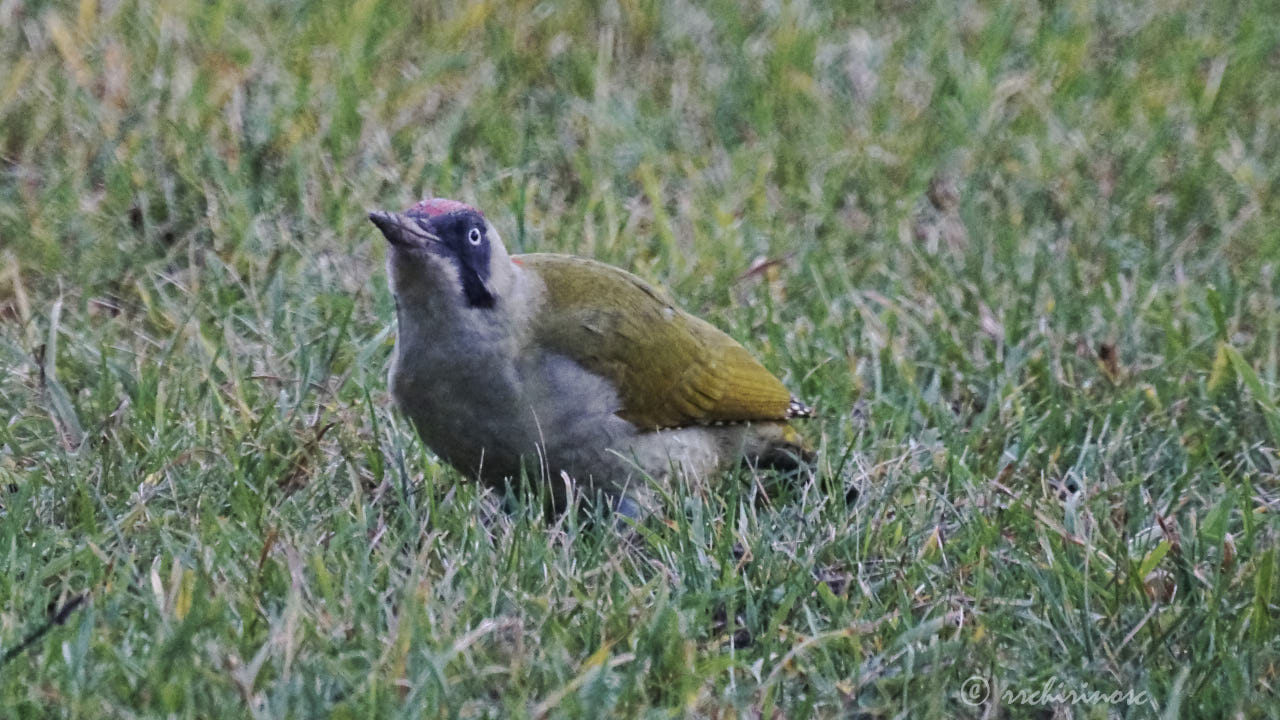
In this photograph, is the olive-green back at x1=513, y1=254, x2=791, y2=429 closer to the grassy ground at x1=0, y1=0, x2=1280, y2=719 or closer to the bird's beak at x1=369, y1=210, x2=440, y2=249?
the grassy ground at x1=0, y1=0, x2=1280, y2=719

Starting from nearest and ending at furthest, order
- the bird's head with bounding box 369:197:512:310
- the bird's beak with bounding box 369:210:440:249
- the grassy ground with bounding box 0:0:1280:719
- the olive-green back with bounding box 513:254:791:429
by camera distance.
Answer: the grassy ground with bounding box 0:0:1280:719, the bird's beak with bounding box 369:210:440:249, the bird's head with bounding box 369:197:512:310, the olive-green back with bounding box 513:254:791:429

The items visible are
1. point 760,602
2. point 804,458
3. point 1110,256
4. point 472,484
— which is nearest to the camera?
point 760,602

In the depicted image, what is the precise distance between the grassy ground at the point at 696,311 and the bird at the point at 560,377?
142 millimetres

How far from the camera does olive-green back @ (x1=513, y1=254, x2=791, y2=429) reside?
390cm

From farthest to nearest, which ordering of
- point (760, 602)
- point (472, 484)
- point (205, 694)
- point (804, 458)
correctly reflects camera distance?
point (804, 458)
point (472, 484)
point (760, 602)
point (205, 694)

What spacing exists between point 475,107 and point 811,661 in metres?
3.01

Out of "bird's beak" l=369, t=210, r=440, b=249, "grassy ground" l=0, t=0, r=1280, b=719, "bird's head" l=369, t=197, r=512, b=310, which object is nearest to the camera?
"grassy ground" l=0, t=0, r=1280, b=719

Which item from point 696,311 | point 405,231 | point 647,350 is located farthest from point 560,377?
point 696,311

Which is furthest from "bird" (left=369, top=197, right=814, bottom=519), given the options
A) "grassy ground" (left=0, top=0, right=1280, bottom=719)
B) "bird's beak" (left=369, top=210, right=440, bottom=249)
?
"grassy ground" (left=0, top=0, right=1280, bottom=719)

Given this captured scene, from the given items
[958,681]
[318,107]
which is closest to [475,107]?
[318,107]

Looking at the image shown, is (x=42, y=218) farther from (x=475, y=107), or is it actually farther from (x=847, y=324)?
(x=847, y=324)

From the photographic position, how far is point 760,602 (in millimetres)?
3383

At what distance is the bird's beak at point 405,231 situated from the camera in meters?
3.47

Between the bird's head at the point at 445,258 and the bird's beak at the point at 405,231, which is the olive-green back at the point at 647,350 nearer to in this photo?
the bird's head at the point at 445,258
